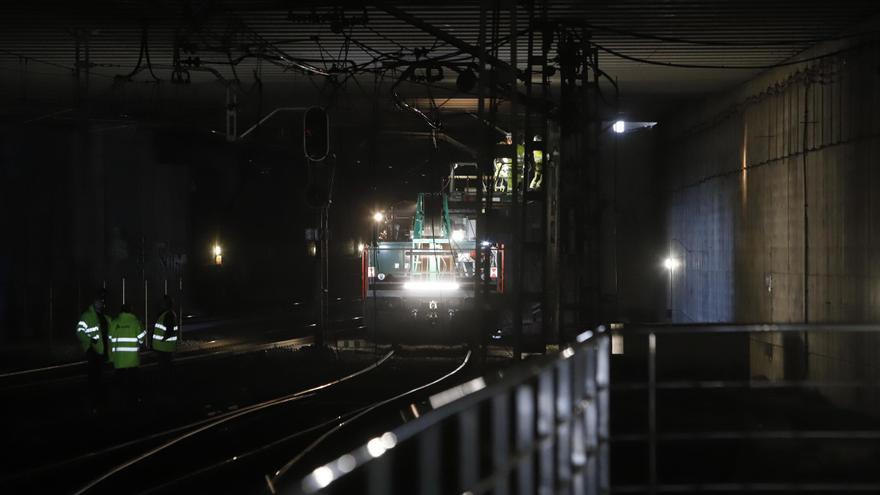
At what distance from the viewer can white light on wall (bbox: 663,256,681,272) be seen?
32.3 meters

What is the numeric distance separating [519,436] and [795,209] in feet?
59.3

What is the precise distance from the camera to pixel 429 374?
24.2 meters

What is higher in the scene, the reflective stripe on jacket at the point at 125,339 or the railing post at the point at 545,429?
the railing post at the point at 545,429

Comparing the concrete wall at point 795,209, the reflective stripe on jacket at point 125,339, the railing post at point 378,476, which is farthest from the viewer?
the concrete wall at point 795,209

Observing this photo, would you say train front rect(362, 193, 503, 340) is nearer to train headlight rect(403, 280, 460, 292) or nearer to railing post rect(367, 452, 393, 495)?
train headlight rect(403, 280, 460, 292)

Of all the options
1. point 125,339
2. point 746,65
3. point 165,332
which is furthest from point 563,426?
point 746,65

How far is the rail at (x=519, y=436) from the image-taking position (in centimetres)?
296

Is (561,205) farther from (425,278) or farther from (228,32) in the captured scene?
(425,278)

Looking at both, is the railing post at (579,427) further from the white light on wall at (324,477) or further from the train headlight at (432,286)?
the train headlight at (432,286)

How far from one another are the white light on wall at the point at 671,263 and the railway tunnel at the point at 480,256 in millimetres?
165

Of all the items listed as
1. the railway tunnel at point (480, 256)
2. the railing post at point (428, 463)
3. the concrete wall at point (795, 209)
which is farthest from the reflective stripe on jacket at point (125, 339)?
the railing post at point (428, 463)

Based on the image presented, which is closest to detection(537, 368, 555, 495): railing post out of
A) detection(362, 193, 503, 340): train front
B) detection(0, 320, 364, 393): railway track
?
detection(0, 320, 364, 393): railway track

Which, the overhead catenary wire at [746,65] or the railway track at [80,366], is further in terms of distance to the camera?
the railway track at [80,366]

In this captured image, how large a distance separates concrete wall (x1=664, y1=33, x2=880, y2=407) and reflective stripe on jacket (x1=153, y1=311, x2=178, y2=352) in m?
11.9
